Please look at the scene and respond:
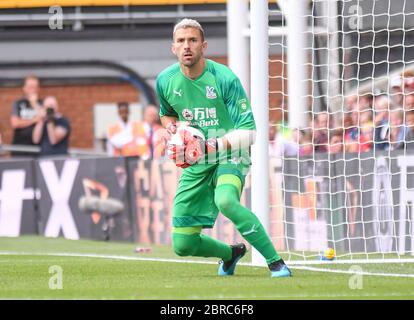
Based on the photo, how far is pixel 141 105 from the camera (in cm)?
2430

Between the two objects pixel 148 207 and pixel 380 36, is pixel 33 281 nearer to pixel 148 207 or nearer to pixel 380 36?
pixel 380 36

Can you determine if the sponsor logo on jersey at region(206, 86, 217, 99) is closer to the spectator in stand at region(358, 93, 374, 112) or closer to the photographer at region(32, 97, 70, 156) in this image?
the spectator in stand at region(358, 93, 374, 112)

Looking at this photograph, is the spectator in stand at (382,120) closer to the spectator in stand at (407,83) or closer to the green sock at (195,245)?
→ the spectator in stand at (407,83)

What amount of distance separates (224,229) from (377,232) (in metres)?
2.38

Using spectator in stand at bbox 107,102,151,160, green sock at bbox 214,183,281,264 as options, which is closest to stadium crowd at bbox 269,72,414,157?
green sock at bbox 214,183,281,264

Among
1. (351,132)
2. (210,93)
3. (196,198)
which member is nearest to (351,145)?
(351,132)

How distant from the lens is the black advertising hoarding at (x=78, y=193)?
1692cm

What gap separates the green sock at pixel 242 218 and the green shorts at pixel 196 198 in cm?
32

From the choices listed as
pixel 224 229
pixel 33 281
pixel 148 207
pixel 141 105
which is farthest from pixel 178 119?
pixel 141 105

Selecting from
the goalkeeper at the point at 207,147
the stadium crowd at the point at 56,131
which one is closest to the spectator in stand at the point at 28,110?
the stadium crowd at the point at 56,131

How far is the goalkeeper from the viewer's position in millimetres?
9633

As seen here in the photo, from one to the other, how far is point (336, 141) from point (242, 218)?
4.76 meters

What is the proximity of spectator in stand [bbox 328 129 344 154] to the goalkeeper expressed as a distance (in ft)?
13.2

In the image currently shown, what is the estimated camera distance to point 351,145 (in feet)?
46.5
